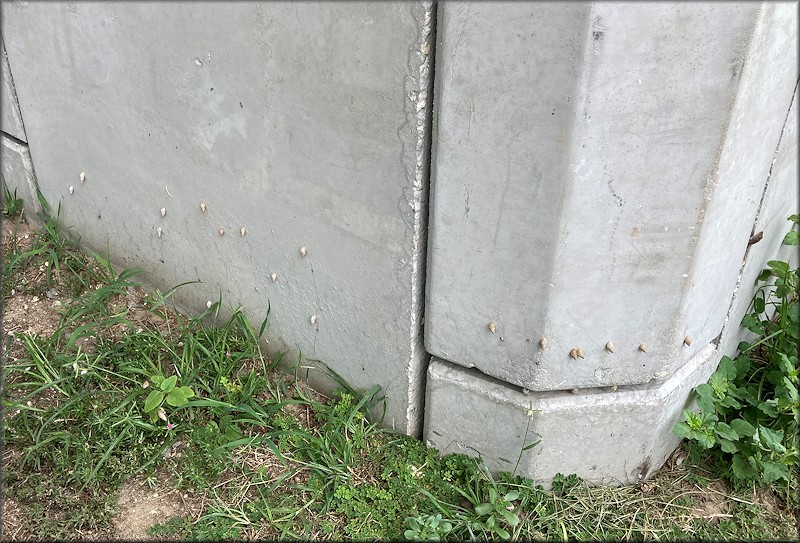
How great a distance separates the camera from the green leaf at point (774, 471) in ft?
7.35

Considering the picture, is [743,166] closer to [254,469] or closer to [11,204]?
[254,469]

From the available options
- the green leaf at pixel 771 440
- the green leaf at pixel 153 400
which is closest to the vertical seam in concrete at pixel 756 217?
the green leaf at pixel 771 440

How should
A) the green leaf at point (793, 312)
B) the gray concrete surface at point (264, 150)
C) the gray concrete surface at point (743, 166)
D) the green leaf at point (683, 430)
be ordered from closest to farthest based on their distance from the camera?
1. the gray concrete surface at point (743, 166)
2. the gray concrete surface at point (264, 150)
3. the green leaf at point (683, 430)
4. the green leaf at point (793, 312)

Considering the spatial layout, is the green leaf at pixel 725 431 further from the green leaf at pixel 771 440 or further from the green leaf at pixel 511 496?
the green leaf at pixel 511 496

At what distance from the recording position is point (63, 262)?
3207mm

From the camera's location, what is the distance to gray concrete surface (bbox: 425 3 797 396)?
1.68m

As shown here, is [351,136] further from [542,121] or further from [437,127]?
[542,121]

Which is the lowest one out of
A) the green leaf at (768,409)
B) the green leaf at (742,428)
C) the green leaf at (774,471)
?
the green leaf at (774,471)

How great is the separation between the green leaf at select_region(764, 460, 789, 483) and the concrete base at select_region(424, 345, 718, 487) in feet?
1.01

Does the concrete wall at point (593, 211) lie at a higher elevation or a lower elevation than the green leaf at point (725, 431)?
higher

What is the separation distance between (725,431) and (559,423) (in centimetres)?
60

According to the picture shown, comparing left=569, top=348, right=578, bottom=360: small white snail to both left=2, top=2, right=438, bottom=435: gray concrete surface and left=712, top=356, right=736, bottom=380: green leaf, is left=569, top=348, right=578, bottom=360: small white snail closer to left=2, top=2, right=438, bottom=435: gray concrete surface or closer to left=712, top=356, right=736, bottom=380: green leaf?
left=2, top=2, right=438, bottom=435: gray concrete surface

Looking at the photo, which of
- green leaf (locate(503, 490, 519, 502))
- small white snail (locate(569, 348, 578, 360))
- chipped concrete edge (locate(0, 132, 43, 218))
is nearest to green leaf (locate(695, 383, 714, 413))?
small white snail (locate(569, 348, 578, 360))

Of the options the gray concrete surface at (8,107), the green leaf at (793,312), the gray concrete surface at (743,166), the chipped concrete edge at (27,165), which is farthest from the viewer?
the chipped concrete edge at (27,165)
